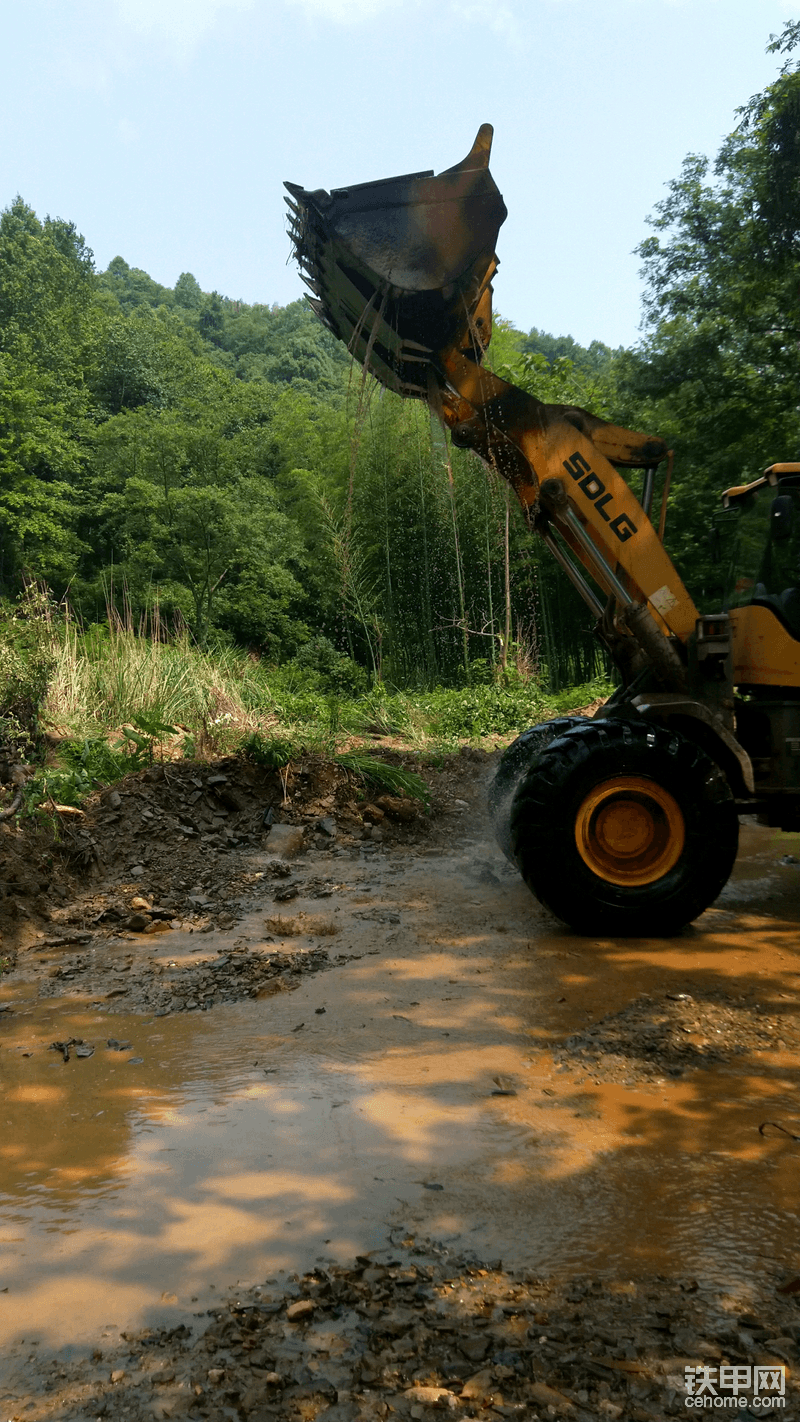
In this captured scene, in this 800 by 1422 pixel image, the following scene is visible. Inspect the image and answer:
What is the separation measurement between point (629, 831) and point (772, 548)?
2.04m

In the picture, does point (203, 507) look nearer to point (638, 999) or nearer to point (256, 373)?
point (638, 999)

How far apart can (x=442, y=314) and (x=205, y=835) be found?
4.11 metres

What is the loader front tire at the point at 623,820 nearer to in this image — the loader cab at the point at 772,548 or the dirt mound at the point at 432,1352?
the loader cab at the point at 772,548

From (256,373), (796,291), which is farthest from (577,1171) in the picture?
(256,373)

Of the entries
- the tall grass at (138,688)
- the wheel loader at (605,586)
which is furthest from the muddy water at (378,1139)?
the tall grass at (138,688)

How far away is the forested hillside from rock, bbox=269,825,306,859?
661 centimetres

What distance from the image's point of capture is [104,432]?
82.3ft

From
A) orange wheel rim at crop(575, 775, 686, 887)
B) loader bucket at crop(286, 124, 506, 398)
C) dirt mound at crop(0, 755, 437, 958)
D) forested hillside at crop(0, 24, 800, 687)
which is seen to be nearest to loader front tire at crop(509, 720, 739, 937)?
orange wheel rim at crop(575, 775, 686, 887)

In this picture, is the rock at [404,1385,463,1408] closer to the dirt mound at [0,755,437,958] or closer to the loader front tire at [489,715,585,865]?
the dirt mound at [0,755,437,958]

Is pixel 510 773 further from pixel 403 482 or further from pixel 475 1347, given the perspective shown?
pixel 403 482

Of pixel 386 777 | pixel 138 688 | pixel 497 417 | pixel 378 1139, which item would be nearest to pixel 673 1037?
pixel 378 1139

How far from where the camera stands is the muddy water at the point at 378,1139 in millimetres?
2533

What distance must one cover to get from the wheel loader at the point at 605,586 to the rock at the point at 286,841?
2306 mm

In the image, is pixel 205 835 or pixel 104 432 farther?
pixel 104 432
